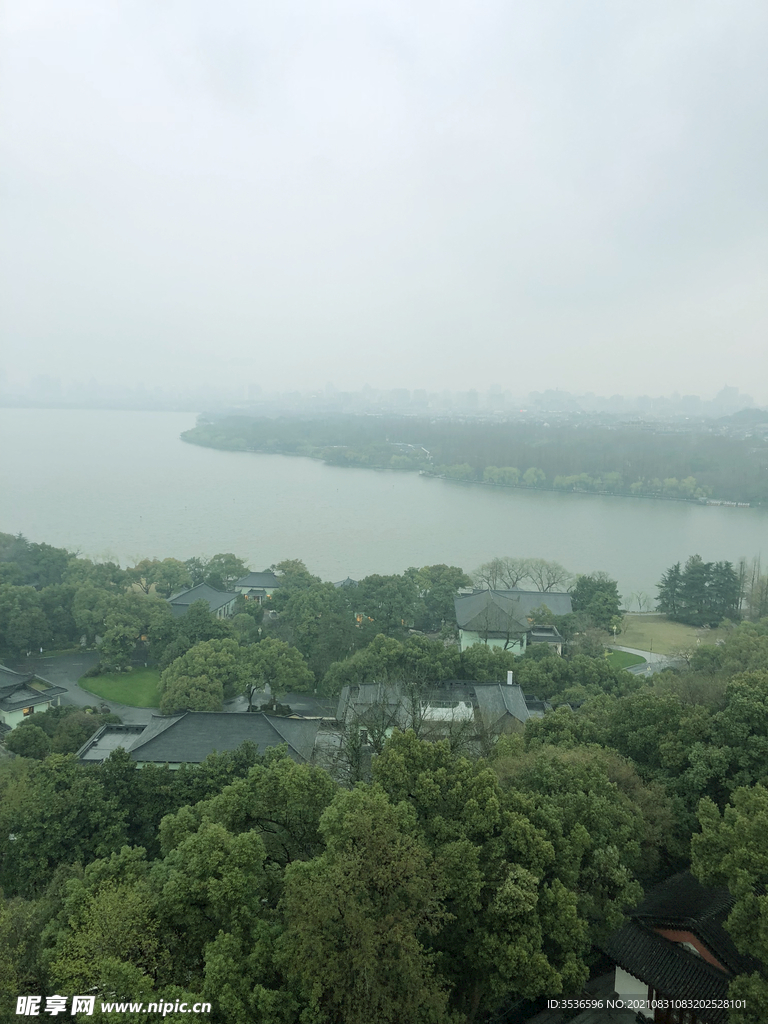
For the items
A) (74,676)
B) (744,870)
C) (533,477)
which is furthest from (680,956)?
(533,477)

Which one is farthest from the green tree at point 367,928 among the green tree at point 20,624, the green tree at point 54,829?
the green tree at point 20,624

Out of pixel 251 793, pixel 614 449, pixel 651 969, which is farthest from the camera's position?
pixel 614 449

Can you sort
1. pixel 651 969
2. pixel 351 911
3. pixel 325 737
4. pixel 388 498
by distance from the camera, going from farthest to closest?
1. pixel 388 498
2. pixel 325 737
3. pixel 651 969
4. pixel 351 911

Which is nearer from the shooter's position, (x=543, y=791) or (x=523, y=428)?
(x=543, y=791)

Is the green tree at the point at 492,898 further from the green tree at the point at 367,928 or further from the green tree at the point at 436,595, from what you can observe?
the green tree at the point at 436,595

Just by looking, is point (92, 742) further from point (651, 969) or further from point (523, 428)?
point (523, 428)

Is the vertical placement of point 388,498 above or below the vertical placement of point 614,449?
below

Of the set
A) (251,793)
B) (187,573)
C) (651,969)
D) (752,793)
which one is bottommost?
(187,573)

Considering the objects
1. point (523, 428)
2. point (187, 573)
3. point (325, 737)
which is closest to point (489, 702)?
point (325, 737)

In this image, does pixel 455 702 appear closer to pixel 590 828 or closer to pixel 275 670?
pixel 275 670
